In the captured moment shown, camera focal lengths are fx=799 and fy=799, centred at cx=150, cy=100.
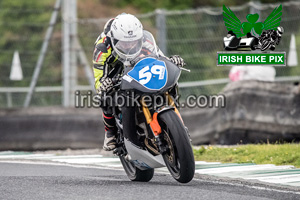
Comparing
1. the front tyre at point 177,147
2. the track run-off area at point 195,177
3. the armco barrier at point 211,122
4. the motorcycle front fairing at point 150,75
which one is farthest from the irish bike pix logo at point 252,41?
the front tyre at point 177,147

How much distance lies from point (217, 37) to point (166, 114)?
6.33 metres

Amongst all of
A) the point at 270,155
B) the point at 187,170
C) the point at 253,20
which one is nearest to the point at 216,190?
the point at 187,170

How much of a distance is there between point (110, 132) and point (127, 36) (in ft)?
4.17

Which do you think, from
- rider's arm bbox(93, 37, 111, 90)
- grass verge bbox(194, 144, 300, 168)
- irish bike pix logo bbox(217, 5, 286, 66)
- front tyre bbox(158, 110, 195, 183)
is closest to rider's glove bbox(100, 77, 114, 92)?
rider's arm bbox(93, 37, 111, 90)

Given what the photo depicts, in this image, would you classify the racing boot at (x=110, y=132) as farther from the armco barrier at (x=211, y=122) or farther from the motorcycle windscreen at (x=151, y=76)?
the armco barrier at (x=211, y=122)

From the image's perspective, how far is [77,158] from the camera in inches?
431

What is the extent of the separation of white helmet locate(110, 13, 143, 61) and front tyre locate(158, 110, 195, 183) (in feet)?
2.83

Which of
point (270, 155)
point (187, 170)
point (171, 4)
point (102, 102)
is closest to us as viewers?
point (187, 170)

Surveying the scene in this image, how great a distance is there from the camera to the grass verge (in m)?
9.62

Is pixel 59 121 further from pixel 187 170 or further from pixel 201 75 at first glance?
pixel 187 170

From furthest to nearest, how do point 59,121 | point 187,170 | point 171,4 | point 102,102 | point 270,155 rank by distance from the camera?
point 171,4, point 59,121, point 270,155, point 102,102, point 187,170

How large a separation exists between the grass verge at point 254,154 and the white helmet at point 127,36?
8.71ft

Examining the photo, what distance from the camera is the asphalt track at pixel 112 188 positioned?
688cm

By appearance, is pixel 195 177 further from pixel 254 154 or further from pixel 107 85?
pixel 254 154
